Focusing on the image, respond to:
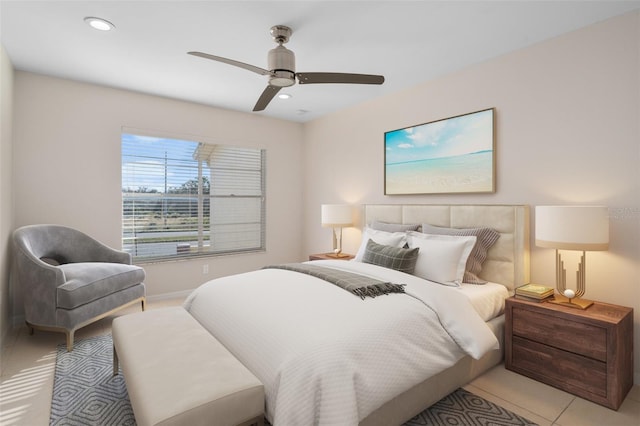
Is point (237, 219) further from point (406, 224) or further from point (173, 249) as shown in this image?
point (406, 224)

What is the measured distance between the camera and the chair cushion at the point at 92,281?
2.73 meters

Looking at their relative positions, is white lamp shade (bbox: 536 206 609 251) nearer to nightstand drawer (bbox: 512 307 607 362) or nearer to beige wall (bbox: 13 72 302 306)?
nightstand drawer (bbox: 512 307 607 362)

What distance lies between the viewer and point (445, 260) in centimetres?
274

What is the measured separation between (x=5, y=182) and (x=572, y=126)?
4.70m

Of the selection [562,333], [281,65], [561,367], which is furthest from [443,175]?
[281,65]

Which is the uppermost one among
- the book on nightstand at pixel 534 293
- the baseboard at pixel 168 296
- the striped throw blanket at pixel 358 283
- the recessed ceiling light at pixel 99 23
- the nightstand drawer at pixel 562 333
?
the recessed ceiling light at pixel 99 23

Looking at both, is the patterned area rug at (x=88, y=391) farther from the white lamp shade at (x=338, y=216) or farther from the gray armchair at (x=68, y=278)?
the white lamp shade at (x=338, y=216)

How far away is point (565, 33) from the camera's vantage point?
2.56 m

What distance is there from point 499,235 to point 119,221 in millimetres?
4013

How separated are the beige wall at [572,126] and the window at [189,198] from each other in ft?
8.30

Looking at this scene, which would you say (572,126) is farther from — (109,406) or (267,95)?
(109,406)

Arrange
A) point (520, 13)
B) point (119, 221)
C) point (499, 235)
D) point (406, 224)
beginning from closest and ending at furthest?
point (520, 13) → point (499, 235) → point (406, 224) → point (119, 221)

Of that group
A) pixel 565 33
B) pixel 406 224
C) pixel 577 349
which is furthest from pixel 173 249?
pixel 565 33

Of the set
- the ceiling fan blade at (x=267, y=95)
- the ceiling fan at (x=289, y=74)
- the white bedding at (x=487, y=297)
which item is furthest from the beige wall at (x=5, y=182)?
the white bedding at (x=487, y=297)
